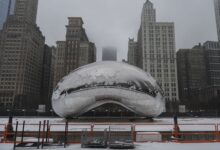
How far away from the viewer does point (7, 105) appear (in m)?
148

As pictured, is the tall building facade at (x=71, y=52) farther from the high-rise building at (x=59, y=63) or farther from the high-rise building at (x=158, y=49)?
the high-rise building at (x=158, y=49)

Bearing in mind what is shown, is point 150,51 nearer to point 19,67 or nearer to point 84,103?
point 19,67

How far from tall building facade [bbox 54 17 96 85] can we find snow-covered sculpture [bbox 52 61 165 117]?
148452 mm

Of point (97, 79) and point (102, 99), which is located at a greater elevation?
point (97, 79)

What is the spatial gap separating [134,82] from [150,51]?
141883mm

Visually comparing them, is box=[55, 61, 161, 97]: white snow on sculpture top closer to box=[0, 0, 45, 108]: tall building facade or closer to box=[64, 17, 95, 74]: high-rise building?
box=[0, 0, 45, 108]: tall building facade

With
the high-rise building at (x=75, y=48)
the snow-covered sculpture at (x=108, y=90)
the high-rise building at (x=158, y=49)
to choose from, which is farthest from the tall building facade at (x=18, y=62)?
the snow-covered sculpture at (x=108, y=90)

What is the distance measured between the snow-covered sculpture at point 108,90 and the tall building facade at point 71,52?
487 feet

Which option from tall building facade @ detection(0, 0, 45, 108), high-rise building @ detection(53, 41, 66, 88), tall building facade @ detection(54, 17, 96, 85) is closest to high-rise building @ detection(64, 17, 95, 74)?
tall building facade @ detection(54, 17, 96, 85)

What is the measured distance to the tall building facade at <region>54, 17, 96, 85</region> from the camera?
588 ft

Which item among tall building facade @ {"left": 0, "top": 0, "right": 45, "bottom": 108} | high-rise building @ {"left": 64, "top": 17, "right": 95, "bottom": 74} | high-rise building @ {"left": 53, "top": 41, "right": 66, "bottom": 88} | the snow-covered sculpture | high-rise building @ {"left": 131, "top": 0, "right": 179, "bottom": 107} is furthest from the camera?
high-rise building @ {"left": 64, "top": 17, "right": 95, "bottom": 74}

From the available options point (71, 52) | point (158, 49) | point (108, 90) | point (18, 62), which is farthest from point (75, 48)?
point (108, 90)

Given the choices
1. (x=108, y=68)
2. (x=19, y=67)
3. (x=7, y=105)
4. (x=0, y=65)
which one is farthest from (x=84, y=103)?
Result: (x=0, y=65)

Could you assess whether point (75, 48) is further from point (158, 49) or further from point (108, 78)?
point (108, 78)
